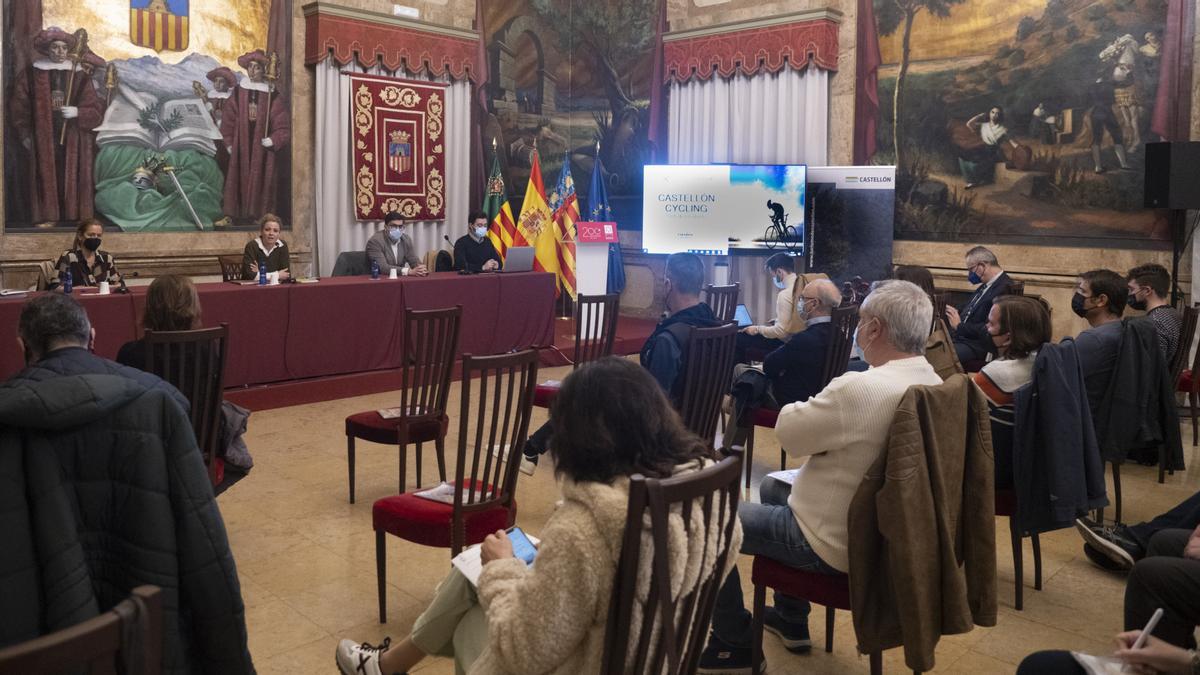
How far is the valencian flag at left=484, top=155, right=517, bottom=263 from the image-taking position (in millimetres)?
10602

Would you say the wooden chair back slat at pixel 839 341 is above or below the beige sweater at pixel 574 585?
above

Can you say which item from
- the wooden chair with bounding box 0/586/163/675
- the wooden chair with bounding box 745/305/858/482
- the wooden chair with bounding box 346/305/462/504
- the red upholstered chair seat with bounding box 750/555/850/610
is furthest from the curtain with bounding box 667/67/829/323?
the wooden chair with bounding box 0/586/163/675

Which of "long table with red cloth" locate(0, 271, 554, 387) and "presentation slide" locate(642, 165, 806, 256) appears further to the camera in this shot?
"presentation slide" locate(642, 165, 806, 256)

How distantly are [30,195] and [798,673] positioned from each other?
733cm

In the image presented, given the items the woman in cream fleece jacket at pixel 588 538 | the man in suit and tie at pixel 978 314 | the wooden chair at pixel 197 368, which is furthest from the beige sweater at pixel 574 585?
the man in suit and tie at pixel 978 314

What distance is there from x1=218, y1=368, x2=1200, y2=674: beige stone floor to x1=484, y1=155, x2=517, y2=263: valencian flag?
4.84 metres

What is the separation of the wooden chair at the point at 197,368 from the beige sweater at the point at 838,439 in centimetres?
199

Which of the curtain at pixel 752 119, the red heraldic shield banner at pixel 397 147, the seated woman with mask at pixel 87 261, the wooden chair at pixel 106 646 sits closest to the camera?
the wooden chair at pixel 106 646

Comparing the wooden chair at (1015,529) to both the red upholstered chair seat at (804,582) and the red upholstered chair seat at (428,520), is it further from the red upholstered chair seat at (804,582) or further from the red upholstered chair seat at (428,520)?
the red upholstered chair seat at (428,520)

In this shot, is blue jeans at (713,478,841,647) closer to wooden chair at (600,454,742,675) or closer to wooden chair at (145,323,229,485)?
wooden chair at (600,454,742,675)

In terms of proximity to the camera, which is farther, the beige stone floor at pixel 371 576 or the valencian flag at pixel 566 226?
the valencian flag at pixel 566 226

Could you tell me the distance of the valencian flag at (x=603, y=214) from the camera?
11516mm

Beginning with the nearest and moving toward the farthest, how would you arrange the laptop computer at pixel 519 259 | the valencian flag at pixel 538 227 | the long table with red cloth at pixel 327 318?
1. the long table with red cloth at pixel 327 318
2. the laptop computer at pixel 519 259
3. the valencian flag at pixel 538 227

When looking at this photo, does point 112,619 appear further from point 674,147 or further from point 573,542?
point 674,147
